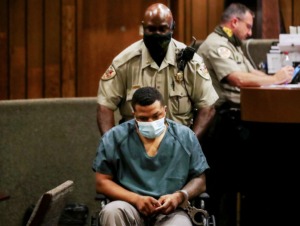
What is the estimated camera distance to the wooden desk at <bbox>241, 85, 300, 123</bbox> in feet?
11.1

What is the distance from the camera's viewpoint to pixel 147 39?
3.67m

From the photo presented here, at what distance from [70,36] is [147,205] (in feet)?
10.9

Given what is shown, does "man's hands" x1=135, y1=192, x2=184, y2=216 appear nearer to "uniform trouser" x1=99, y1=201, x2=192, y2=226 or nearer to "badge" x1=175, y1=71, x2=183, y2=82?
"uniform trouser" x1=99, y1=201, x2=192, y2=226

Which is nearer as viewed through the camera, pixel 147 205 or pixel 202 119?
pixel 147 205

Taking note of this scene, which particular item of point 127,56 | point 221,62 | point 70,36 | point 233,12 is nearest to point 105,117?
point 127,56

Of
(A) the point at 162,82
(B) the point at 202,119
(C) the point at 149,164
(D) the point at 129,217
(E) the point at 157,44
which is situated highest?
(E) the point at 157,44

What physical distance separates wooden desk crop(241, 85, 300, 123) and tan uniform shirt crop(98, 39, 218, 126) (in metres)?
0.34

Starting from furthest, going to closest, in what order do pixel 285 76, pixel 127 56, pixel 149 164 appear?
pixel 285 76
pixel 127 56
pixel 149 164

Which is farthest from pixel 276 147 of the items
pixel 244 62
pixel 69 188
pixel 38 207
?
pixel 38 207

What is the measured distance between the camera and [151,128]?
3.14 meters

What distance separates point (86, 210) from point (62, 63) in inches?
80.5

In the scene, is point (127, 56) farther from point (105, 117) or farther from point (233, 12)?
point (233, 12)

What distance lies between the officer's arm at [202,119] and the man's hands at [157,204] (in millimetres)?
738

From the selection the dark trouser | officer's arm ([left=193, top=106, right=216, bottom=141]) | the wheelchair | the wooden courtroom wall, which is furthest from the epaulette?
the wooden courtroom wall
